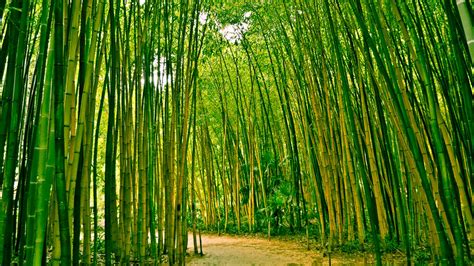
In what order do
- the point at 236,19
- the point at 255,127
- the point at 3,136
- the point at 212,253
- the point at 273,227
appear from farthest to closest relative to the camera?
the point at 255,127
the point at 273,227
the point at 236,19
the point at 212,253
the point at 3,136

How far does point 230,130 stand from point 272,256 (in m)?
3.03

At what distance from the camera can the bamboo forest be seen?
1.56m

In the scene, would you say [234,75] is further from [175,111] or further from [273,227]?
[175,111]

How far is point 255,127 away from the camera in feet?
23.1

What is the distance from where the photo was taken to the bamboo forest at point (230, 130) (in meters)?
1.56

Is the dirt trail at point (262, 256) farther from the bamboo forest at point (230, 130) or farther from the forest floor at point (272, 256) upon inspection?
the bamboo forest at point (230, 130)

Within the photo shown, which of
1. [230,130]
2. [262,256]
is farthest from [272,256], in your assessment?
[230,130]

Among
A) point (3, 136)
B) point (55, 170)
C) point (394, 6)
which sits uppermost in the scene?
point (394, 6)

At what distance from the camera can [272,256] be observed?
4.20 meters

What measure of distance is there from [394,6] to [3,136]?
5.91ft

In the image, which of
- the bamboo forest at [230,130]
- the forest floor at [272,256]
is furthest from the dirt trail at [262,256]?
the bamboo forest at [230,130]

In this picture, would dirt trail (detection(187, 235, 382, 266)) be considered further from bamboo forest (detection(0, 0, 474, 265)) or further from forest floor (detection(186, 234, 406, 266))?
bamboo forest (detection(0, 0, 474, 265))

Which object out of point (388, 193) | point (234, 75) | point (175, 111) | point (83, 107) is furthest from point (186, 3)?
point (234, 75)

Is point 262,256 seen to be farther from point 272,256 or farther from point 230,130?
point 230,130
